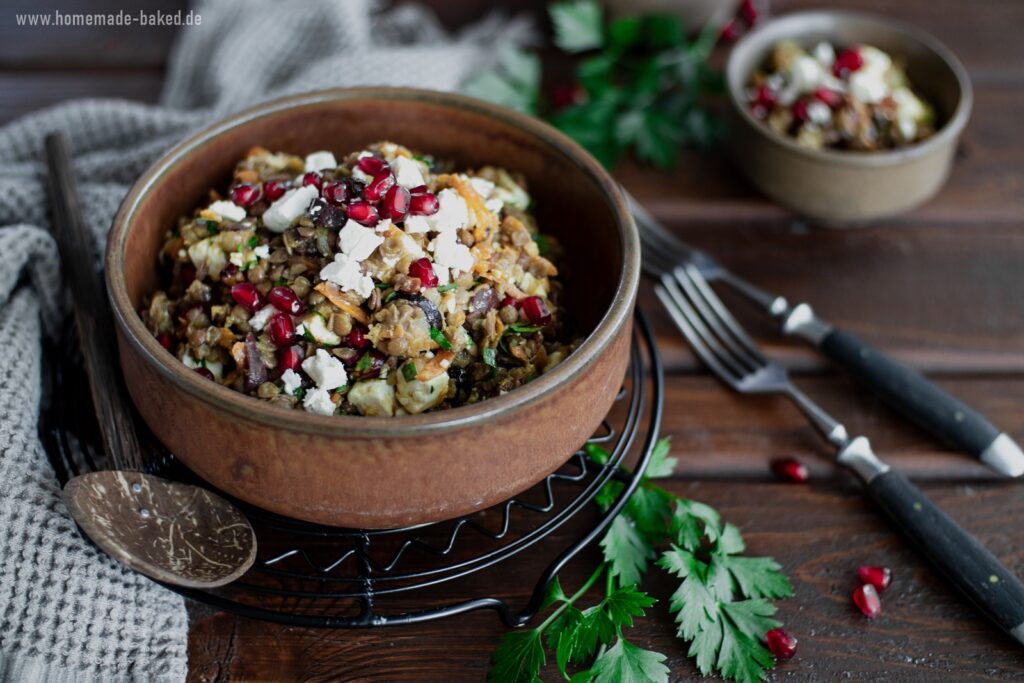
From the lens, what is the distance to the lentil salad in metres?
2.08

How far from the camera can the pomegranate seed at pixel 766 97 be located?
3.40m

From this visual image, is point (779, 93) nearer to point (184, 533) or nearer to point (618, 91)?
point (618, 91)

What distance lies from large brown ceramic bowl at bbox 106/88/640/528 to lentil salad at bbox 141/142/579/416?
14cm

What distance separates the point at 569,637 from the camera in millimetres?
2125

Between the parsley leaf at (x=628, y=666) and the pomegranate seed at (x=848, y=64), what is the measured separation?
7.28 ft

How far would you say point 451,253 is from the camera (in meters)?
2.16

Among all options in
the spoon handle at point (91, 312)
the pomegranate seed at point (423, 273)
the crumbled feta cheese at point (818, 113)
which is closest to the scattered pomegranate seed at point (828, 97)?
the crumbled feta cheese at point (818, 113)

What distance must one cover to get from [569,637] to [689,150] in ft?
6.97

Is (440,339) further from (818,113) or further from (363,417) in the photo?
(818,113)

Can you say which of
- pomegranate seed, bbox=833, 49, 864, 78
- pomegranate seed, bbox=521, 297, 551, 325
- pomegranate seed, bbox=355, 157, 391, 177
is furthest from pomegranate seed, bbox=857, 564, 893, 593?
pomegranate seed, bbox=833, 49, 864, 78

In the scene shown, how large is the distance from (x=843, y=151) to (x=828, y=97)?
0.19 meters

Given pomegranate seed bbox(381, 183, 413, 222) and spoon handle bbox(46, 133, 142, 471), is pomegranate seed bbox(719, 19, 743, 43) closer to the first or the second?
pomegranate seed bbox(381, 183, 413, 222)

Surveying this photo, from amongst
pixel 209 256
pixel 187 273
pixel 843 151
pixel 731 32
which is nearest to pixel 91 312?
pixel 187 273

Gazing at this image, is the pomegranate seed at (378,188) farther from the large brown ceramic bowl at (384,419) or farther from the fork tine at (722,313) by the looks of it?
the fork tine at (722,313)
